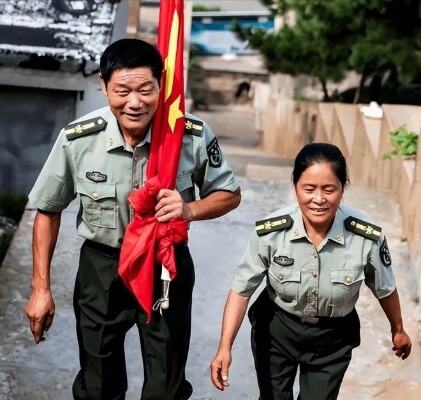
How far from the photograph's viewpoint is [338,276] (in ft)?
10.6

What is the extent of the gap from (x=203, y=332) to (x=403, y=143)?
282cm

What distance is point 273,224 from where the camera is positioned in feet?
10.7

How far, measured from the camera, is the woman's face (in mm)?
3123

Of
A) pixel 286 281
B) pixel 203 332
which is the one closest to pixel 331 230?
pixel 286 281

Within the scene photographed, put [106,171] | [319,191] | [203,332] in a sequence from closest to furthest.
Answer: [319,191]
[106,171]
[203,332]

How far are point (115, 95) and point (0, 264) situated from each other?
9.08 feet

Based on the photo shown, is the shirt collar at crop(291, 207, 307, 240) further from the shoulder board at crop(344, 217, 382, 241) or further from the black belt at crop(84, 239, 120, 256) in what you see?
the black belt at crop(84, 239, 120, 256)

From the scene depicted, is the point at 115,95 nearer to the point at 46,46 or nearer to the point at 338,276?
the point at 338,276

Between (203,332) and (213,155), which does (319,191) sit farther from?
(203,332)

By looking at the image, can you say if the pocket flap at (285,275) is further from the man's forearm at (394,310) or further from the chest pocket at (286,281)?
the man's forearm at (394,310)

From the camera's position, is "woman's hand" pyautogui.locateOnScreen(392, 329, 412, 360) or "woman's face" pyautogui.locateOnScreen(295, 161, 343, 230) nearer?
"woman's face" pyautogui.locateOnScreen(295, 161, 343, 230)

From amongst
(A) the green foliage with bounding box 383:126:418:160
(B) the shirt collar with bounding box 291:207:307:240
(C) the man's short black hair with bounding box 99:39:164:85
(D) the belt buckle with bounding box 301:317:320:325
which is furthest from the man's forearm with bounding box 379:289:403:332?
(A) the green foliage with bounding box 383:126:418:160

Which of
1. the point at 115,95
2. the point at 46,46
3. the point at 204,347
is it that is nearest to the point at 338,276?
the point at 115,95

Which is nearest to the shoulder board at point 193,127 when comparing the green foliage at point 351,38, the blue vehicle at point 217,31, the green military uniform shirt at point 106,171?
the green military uniform shirt at point 106,171
